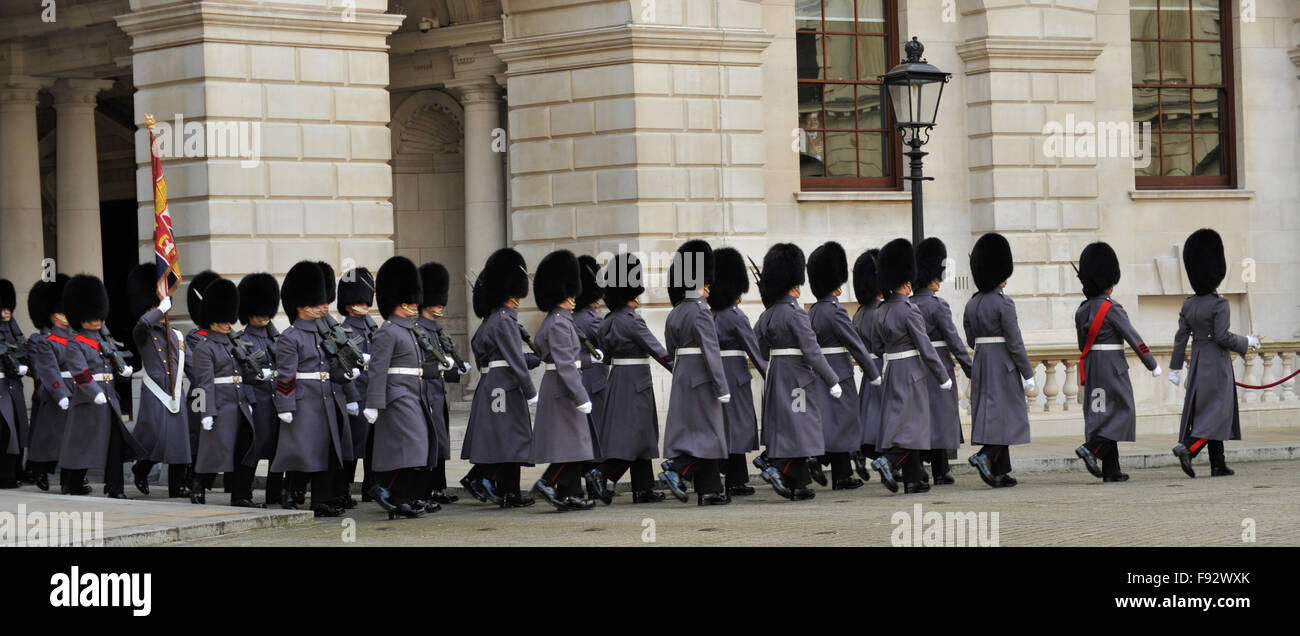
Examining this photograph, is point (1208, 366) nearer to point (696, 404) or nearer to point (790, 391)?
point (790, 391)

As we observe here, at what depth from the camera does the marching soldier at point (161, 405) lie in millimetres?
13273

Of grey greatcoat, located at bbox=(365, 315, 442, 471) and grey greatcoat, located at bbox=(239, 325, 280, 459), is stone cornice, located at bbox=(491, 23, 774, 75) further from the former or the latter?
grey greatcoat, located at bbox=(365, 315, 442, 471)

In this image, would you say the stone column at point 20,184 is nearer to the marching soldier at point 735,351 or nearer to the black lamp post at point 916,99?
the black lamp post at point 916,99

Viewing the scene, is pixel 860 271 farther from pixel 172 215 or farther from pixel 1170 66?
pixel 1170 66

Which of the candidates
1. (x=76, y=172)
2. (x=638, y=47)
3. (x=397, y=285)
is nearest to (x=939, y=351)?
(x=397, y=285)

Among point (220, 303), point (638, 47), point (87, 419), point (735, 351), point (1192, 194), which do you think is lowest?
point (87, 419)

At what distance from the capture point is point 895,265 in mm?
13047

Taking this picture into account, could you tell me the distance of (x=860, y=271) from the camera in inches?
532

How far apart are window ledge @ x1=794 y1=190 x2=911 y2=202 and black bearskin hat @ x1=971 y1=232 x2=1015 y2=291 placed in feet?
18.6

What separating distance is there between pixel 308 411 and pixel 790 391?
3.01 metres

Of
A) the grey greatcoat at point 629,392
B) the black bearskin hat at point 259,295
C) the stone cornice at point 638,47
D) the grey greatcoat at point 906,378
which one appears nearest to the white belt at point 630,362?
the grey greatcoat at point 629,392

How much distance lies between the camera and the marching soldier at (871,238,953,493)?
495 inches

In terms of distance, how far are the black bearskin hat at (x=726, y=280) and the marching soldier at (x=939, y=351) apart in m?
1.46

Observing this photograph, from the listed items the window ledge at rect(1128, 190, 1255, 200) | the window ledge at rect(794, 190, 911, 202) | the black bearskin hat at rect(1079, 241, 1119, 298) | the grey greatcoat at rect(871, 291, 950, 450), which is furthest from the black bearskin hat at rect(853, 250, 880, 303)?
the window ledge at rect(1128, 190, 1255, 200)
